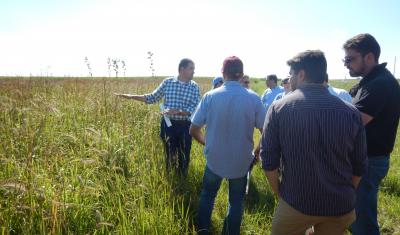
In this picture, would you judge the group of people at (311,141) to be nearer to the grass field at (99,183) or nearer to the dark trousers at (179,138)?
the grass field at (99,183)

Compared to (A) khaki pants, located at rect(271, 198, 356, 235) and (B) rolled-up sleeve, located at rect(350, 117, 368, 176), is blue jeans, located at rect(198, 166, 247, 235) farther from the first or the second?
(B) rolled-up sleeve, located at rect(350, 117, 368, 176)

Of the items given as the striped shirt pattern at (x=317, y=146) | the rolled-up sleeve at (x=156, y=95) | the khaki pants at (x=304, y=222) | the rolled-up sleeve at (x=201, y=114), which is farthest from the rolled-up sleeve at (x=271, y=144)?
the rolled-up sleeve at (x=156, y=95)

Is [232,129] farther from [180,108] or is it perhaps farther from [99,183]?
[180,108]

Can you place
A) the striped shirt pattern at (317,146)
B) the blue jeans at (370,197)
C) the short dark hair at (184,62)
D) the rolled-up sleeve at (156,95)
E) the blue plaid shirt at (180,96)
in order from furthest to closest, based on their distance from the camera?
the rolled-up sleeve at (156,95) < the blue plaid shirt at (180,96) < the short dark hair at (184,62) < the blue jeans at (370,197) < the striped shirt pattern at (317,146)

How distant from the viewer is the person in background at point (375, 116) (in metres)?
3.03

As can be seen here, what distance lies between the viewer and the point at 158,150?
462 centimetres

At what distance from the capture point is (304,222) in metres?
2.50

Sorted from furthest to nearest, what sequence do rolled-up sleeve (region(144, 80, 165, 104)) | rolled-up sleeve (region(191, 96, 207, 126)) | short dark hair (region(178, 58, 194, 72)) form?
rolled-up sleeve (region(144, 80, 165, 104)), short dark hair (region(178, 58, 194, 72)), rolled-up sleeve (region(191, 96, 207, 126))

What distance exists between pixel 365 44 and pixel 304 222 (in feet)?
5.79

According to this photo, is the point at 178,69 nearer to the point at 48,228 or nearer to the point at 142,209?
the point at 142,209

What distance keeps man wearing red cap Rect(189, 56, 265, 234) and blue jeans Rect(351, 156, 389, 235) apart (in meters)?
1.13

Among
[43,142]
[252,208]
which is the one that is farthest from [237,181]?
[43,142]

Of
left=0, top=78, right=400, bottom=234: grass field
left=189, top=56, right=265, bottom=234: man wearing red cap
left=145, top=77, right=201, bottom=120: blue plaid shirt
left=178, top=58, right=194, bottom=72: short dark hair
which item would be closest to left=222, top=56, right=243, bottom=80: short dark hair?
left=189, top=56, right=265, bottom=234: man wearing red cap

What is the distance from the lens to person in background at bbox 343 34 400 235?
3.03m
